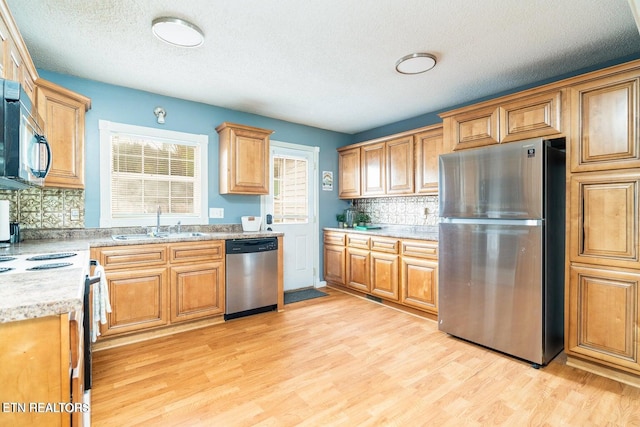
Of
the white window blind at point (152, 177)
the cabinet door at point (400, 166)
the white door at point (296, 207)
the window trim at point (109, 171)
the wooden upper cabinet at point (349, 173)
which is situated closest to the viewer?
the window trim at point (109, 171)

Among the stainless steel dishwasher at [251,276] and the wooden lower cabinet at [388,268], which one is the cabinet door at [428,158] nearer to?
the wooden lower cabinet at [388,268]

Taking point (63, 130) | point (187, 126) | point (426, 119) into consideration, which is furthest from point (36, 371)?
point (426, 119)

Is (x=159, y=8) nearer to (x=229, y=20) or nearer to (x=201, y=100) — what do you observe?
(x=229, y=20)

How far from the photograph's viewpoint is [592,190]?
222 centimetres

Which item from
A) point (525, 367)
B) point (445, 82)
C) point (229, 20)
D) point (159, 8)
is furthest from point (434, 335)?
point (159, 8)

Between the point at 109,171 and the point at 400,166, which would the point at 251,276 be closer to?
the point at 109,171

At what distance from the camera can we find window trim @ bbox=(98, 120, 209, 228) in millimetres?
3072

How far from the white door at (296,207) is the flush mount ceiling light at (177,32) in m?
2.08

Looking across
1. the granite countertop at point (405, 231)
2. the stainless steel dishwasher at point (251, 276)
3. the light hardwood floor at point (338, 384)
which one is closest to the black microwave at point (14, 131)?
the light hardwood floor at point (338, 384)

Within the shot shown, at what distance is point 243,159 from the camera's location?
3650 millimetres

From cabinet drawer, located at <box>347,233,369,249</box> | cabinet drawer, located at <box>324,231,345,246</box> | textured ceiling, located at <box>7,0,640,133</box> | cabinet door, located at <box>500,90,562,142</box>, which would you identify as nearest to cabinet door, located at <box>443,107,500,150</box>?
cabinet door, located at <box>500,90,562,142</box>

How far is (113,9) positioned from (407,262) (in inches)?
131

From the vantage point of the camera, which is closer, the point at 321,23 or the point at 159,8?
the point at 159,8

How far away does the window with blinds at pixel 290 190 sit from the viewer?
441 cm
